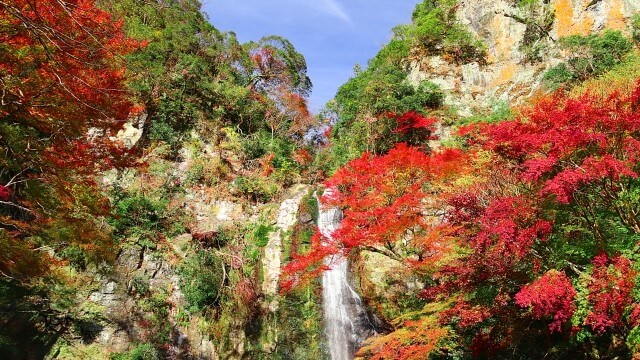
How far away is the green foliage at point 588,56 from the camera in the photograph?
16.1 meters

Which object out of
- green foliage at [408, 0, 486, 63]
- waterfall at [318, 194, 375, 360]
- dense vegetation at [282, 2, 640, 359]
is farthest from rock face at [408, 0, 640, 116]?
waterfall at [318, 194, 375, 360]

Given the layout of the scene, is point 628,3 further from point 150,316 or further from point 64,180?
point 150,316

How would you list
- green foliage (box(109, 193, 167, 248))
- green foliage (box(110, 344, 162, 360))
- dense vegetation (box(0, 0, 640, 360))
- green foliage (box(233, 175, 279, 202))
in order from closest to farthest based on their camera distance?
1. dense vegetation (box(0, 0, 640, 360))
2. green foliage (box(110, 344, 162, 360))
3. green foliage (box(109, 193, 167, 248))
4. green foliage (box(233, 175, 279, 202))

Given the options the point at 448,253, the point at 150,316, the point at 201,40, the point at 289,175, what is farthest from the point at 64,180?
the point at 201,40

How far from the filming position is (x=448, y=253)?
32.7 feet

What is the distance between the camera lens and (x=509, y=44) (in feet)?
73.0

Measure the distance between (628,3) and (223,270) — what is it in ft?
72.1

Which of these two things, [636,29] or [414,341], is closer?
[414,341]

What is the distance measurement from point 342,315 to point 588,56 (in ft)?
51.5

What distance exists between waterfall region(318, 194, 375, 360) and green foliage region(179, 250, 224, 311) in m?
4.06

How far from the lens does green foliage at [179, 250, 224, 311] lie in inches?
526

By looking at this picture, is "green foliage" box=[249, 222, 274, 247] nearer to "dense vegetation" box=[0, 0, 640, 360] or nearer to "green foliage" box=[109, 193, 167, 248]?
"dense vegetation" box=[0, 0, 640, 360]

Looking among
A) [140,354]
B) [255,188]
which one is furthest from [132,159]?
[255,188]

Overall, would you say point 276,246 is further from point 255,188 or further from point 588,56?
point 588,56
